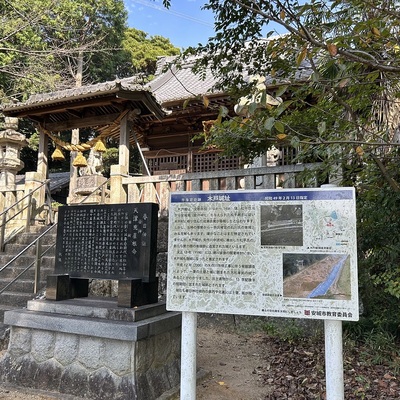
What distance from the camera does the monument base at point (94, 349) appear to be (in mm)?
2973

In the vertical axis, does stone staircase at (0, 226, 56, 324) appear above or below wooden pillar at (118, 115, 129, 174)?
below

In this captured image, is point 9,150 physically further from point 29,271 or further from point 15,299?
point 15,299

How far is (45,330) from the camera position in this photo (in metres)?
3.31

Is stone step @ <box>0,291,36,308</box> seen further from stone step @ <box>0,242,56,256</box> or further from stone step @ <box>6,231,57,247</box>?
stone step @ <box>6,231,57,247</box>

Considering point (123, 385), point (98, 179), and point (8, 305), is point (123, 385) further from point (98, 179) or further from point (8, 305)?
point (98, 179)

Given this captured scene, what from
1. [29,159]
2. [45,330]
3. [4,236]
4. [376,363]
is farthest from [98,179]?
[29,159]

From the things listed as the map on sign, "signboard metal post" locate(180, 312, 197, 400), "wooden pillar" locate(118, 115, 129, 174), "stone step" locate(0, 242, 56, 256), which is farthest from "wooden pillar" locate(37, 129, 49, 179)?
"signboard metal post" locate(180, 312, 197, 400)

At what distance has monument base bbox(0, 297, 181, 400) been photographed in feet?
9.75

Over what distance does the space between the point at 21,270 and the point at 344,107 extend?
226 inches

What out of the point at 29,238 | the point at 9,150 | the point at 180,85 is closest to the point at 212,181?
the point at 29,238

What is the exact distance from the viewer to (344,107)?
3.81 metres

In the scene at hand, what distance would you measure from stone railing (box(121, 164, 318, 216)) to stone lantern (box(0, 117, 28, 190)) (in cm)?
425

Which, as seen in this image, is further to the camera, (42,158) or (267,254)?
(42,158)

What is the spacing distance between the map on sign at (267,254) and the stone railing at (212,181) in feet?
7.10
